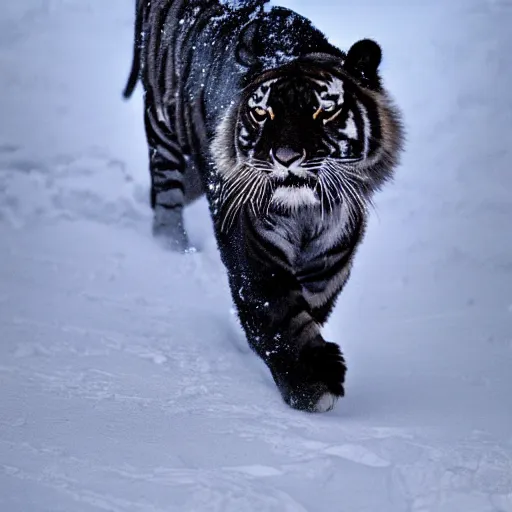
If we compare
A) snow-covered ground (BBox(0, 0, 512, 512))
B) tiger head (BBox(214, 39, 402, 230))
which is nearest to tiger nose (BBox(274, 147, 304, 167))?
Answer: tiger head (BBox(214, 39, 402, 230))

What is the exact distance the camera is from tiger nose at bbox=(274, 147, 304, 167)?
6.64 ft

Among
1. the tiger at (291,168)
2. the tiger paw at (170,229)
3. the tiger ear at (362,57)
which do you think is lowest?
the tiger paw at (170,229)

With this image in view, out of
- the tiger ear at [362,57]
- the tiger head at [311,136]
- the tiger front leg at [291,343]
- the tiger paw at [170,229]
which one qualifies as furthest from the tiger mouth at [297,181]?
the tiger paw at [170,229]

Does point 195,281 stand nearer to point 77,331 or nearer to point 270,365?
point 77,331

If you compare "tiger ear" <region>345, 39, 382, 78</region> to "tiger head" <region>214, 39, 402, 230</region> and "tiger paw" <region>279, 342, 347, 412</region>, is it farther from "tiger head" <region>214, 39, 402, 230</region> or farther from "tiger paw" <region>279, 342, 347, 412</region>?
"tiger paw" <region>279, 342, 347, 412</region>

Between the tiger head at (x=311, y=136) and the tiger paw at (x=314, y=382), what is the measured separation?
15.2 inches

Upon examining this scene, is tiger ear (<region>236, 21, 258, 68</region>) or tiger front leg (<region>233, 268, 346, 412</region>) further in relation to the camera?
tiger ear (<region>236, 21, 258, 68</region>)

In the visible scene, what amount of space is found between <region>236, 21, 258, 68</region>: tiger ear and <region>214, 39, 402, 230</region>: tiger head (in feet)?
0.36

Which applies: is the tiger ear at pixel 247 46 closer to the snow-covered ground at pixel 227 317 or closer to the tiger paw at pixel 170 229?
the snow-covered ground at pixel 227 317

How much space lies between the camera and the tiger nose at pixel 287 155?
6.64 ft

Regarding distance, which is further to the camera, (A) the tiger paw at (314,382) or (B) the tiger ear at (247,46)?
(B) the tiger ear at (247,46)

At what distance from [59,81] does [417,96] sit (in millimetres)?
1148

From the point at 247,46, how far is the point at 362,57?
35cm

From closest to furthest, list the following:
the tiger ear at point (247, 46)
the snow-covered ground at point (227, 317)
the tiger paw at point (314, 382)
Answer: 1. the snow-covered ground at point (227, 317)
2. the tiger paw at point (314, 382)
3. the tiger ear at point (247, 46)
